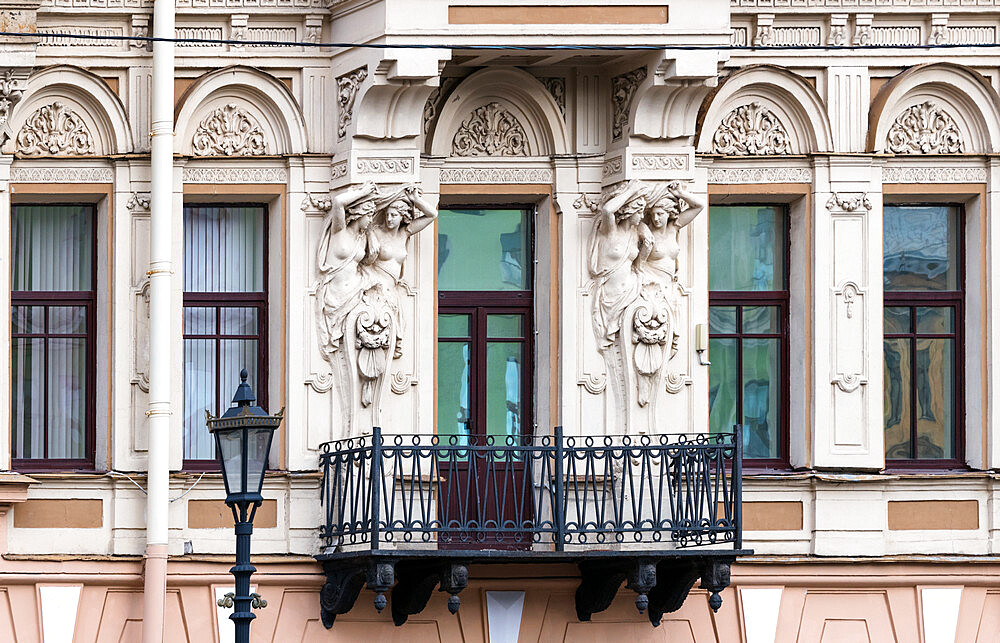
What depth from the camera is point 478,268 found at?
63.8 feet

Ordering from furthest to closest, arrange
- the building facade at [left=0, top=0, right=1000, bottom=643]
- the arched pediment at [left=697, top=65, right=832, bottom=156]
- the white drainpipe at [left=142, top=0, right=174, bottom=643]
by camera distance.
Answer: the arched pediment at [left=697, top=65, right=832, bottom=156] → the building facade at [left=0, top=0, right=1000, bottom=643] → the white drainpipe at [left=142, top=0, right=174, bottom=643]

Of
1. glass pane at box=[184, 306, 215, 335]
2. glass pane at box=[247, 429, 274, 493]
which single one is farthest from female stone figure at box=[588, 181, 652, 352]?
glass pane at box=[247, 429, 274, 493]

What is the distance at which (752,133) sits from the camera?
19391 millimetres

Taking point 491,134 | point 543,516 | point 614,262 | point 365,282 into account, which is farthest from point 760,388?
point 365,282

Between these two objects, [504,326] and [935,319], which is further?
[935,319]

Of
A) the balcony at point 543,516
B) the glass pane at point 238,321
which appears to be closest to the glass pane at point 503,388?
the balcony at point 543,516

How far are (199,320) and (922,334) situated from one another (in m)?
6.08

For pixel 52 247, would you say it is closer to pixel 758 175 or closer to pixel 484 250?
pixel 484 250

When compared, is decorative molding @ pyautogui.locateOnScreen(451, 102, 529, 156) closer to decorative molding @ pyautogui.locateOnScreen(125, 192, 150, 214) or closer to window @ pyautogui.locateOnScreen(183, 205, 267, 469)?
window @ pyautogui.locateOnScreen(183, 205, 267, 469)

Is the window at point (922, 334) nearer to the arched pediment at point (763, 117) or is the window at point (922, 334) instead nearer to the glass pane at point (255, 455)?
the arched pediment at point (763, 117)

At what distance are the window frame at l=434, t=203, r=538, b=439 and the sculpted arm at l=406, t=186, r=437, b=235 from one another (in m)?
0.65

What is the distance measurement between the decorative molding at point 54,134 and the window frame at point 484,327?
2.99 m

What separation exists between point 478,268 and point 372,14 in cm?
239

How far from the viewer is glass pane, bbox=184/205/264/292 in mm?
19156
